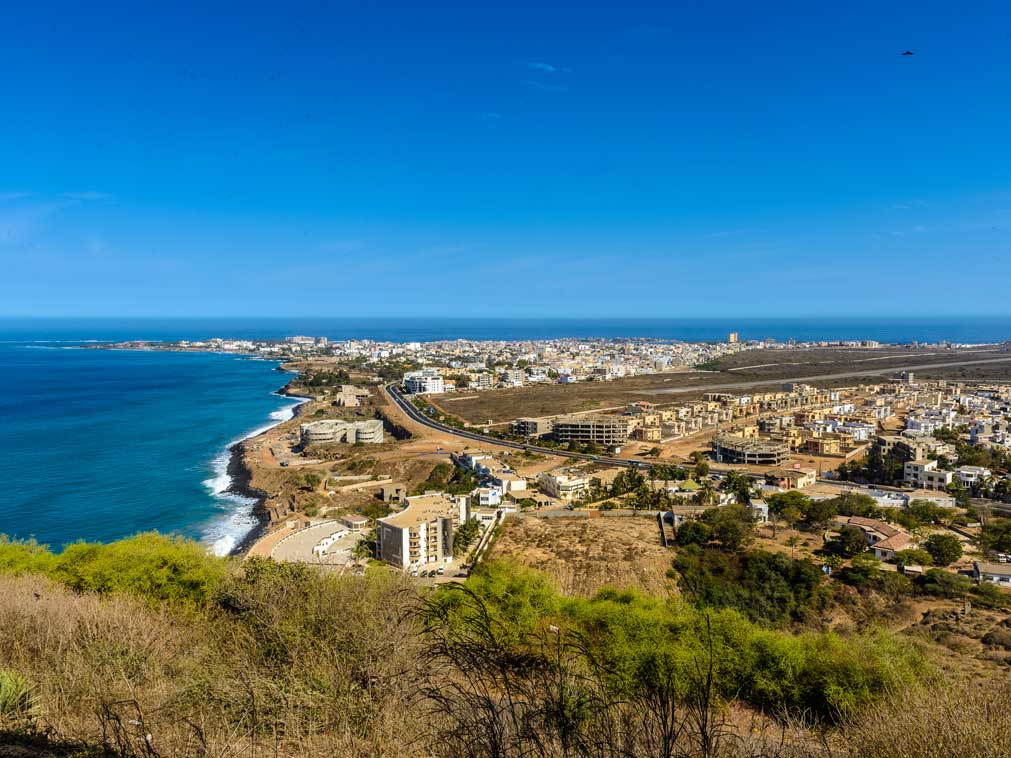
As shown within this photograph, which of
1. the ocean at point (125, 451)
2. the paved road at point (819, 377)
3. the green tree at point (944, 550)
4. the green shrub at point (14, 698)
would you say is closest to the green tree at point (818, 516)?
the green tree at point (944, 550)

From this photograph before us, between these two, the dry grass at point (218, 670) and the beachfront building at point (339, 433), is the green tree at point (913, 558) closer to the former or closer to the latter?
the dry grass at point (218, 670)

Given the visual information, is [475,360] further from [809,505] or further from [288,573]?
[288,573]

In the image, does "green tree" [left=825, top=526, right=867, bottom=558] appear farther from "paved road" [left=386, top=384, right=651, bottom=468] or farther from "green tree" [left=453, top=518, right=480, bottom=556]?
"paved road" [left=386, top=384, right=651, bottom=468]

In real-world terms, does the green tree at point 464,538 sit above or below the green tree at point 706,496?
below

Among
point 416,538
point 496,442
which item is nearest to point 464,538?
point 416,538

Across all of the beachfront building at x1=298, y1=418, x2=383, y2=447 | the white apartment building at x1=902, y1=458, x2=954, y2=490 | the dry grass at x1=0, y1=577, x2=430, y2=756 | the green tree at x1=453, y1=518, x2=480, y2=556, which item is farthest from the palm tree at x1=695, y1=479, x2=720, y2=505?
the beachfront building at x1=298, y1=418, x2=383, y2=447

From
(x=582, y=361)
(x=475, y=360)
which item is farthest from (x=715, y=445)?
(x=475, y=360)

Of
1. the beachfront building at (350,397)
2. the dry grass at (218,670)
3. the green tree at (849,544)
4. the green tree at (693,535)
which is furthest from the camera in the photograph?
the beachfront building at (350,397)
